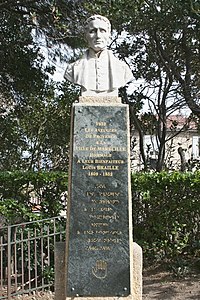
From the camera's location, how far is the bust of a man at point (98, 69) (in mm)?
4664

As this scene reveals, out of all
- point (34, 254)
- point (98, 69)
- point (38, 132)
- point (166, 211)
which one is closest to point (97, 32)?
point (98, 69)

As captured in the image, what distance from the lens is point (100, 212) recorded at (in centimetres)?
437

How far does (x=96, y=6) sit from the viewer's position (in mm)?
7750

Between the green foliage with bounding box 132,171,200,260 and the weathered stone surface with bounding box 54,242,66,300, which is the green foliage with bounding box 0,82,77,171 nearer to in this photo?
the green foliage with bounding box 132,171,200,260

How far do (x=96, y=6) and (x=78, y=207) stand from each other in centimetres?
446

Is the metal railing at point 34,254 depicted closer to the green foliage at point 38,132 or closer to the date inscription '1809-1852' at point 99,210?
the date inscription '1809-1852' at point 99,210

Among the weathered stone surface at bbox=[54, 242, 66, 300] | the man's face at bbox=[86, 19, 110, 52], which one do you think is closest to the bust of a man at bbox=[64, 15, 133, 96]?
the man's face at bbox=[86, 19, 110, 52]

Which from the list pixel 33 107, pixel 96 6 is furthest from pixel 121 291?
pixel 33 107

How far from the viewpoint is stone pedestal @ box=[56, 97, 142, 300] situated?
14.1 ft

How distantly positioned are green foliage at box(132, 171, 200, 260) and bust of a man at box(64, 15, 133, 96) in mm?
3445

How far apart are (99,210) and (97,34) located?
1736 millimetres

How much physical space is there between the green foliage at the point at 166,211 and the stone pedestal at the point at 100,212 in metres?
3.52

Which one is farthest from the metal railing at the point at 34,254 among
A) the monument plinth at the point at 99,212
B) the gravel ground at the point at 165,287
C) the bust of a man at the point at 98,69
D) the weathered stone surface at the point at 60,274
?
the bust of a man at the point at 98,69

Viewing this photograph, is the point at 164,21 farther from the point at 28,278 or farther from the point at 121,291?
the point at 121,291
